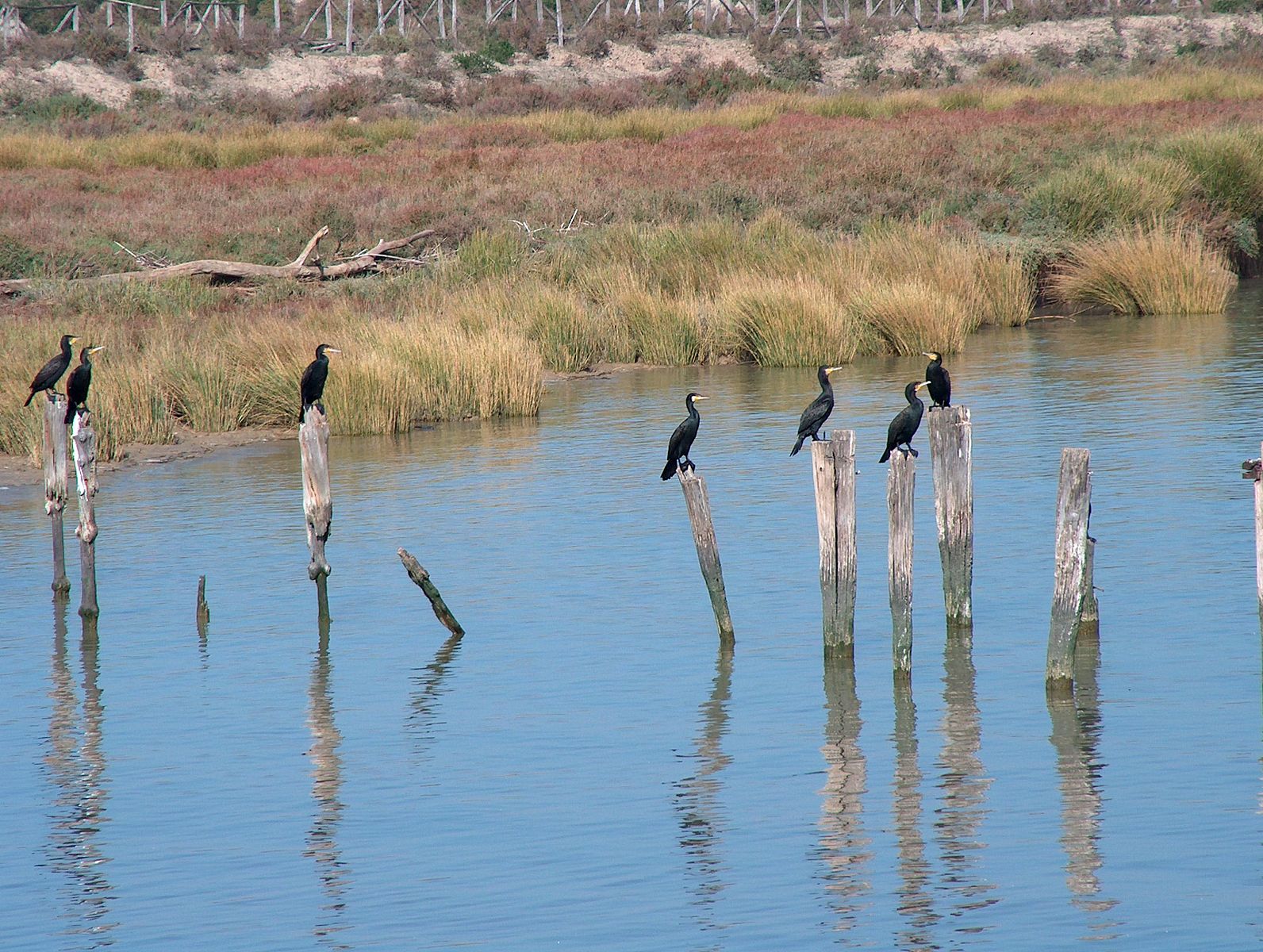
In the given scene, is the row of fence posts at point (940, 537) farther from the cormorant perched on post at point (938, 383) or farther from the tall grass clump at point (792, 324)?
the tall grass clump at point (792, 324)

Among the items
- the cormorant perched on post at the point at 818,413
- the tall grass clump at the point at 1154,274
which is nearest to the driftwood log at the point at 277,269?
the tall grass clump at the point at 1154,274

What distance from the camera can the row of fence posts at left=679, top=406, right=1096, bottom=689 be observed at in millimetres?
7777

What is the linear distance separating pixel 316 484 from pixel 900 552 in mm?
3549

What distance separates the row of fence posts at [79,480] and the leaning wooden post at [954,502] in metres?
4.99

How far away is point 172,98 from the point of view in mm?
50094

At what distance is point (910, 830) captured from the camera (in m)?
6.90

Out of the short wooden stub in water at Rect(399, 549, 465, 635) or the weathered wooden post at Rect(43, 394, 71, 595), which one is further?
the weathered wooden post at Rect(43, 394, 71, 595)

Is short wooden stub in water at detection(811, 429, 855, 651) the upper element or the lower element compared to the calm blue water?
upper

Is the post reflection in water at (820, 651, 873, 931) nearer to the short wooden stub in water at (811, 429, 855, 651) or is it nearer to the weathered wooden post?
the short wooden stub in water at (811, 429, 855, 651)

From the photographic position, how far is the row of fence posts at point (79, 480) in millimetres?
10086

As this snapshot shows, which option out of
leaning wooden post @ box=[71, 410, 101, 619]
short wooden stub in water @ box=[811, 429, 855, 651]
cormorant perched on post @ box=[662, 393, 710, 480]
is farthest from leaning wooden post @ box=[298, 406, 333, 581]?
short wooden stub in water @ box=[811, 429, 855, 651]

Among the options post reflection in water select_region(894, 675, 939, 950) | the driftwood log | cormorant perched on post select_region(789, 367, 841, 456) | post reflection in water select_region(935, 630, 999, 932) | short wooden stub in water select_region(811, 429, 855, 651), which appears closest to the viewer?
post reflection in water select_region(894, 675, 939, 950)

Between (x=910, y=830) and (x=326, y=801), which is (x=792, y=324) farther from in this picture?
(x=910, y=830)

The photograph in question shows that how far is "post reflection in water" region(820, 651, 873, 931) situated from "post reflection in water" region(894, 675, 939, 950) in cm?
15
